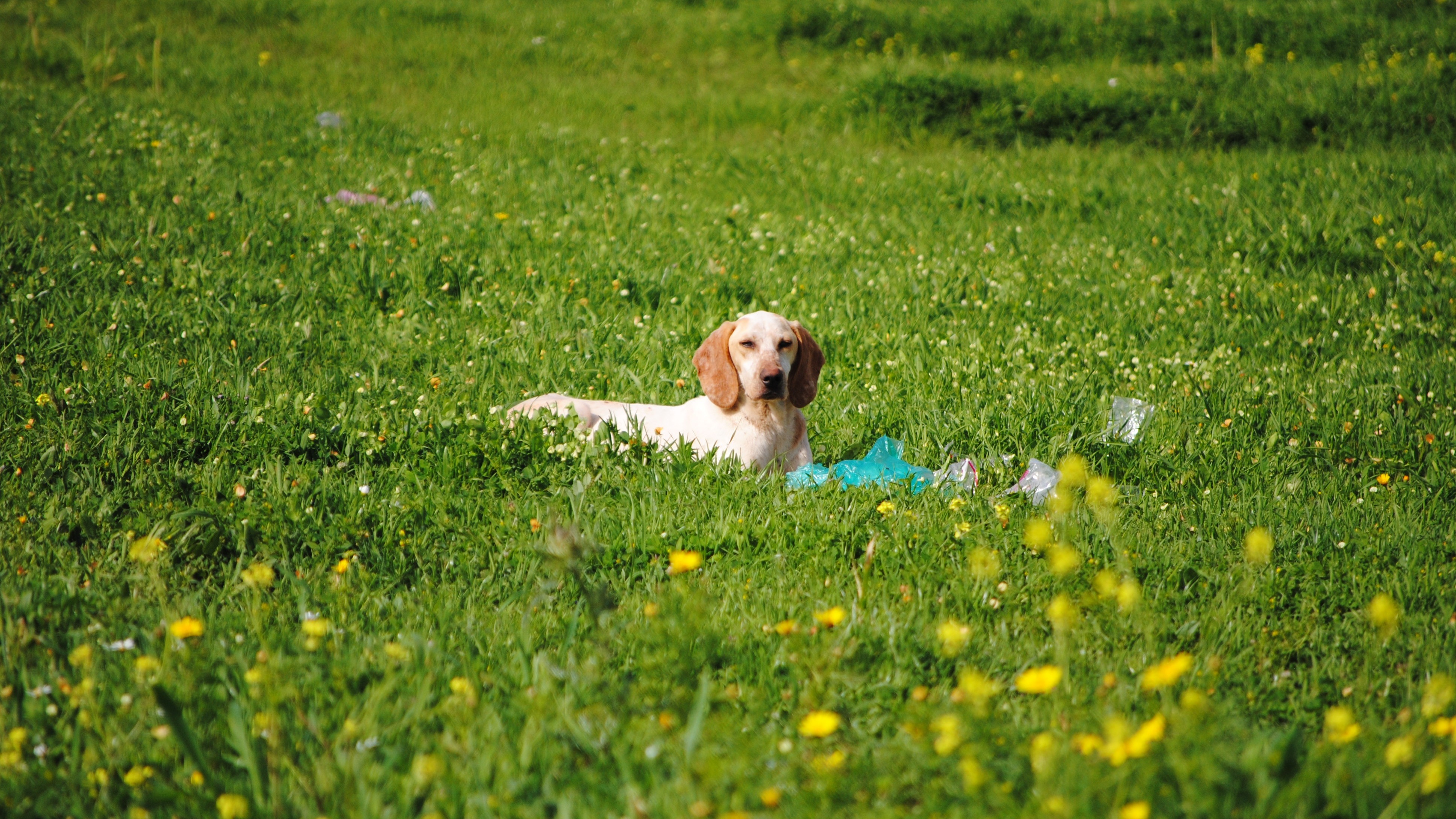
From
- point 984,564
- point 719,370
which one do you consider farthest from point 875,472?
point 984,564

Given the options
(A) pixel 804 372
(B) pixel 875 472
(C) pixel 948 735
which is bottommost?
(B) pixel 875 472

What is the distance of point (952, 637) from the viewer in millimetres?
2264

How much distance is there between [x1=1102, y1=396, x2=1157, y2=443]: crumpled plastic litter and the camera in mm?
4543

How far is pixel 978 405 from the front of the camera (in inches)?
188

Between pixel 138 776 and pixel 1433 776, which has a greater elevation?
pixel 1433 776

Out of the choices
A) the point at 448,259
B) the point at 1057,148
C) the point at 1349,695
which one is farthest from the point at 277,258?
the point at 1057,148

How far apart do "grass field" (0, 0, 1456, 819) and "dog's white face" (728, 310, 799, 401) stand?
43cm

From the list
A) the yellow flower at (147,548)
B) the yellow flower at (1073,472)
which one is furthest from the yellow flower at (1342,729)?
the yellow flower at (147,548)

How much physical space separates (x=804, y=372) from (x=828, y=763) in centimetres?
247

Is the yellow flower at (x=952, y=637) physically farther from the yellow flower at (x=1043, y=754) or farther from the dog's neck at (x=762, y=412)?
the dog's neck at (x=762, y=412)

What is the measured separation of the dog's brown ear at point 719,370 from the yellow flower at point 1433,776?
116 inches

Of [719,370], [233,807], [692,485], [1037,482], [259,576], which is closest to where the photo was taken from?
[233,807]

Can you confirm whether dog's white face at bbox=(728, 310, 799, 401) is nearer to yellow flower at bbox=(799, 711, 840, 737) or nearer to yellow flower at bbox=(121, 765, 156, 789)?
yellow flower at bbox=(799, 711, 840, 737)

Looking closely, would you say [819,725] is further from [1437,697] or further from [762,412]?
[762,412]
